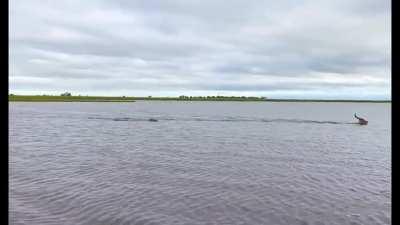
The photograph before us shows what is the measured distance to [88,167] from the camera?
20.2 m

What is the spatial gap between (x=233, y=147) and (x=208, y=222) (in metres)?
19.9

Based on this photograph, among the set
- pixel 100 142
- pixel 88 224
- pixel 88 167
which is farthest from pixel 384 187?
pixel 100 142

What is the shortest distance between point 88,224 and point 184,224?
2.88 meters

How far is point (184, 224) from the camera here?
10461 mm
